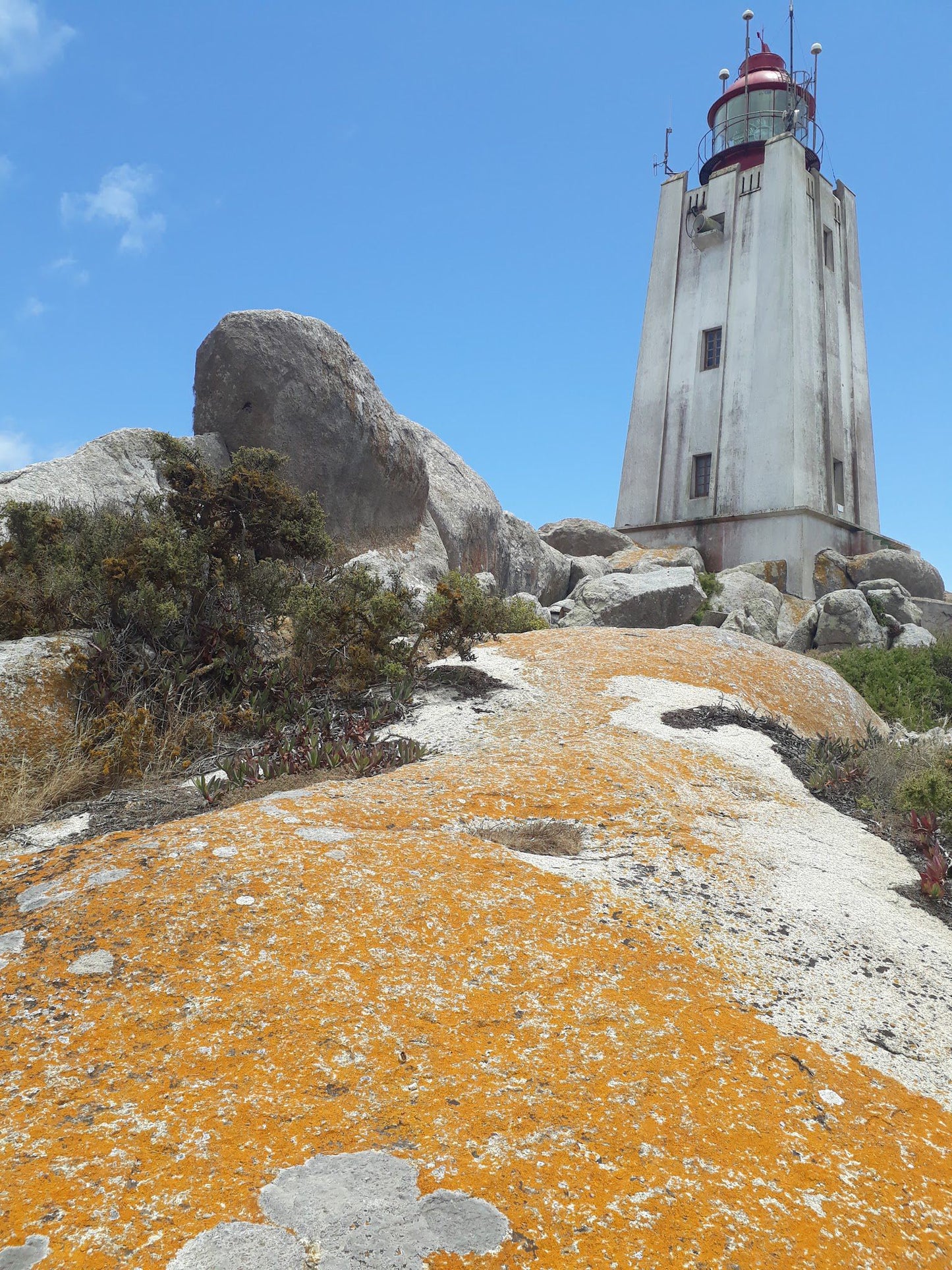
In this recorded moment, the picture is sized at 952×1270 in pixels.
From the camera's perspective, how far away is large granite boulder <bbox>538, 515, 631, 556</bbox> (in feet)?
85.6

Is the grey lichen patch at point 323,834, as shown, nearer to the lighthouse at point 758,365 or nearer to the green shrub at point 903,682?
the green shrub at point 903,682

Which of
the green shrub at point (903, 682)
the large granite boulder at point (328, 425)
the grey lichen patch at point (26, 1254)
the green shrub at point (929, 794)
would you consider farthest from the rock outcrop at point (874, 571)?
the grey lichen patch at point (26, 1254)

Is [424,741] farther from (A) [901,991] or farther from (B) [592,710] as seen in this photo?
(A) [901,991]

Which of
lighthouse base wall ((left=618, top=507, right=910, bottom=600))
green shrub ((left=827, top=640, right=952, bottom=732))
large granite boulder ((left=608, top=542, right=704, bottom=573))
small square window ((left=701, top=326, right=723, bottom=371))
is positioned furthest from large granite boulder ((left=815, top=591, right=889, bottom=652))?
small square window ((left=701, top=326, right=723, bottom=371))

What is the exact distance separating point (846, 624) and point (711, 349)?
44.0 ft

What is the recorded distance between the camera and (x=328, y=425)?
1386cm

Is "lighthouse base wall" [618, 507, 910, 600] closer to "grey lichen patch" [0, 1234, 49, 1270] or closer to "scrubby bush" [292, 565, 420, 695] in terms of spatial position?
"scrubby bush" [292, 565, 420, 695]

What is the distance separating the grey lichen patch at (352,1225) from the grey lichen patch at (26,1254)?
279 mm

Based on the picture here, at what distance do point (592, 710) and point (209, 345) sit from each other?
403 inches

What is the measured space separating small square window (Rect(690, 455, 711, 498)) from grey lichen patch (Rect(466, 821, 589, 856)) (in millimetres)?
25828

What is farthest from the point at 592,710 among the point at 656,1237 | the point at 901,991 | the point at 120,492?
the point at 120,492

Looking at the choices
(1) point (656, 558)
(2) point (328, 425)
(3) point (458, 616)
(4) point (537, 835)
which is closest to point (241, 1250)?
(4) point (537, 835)

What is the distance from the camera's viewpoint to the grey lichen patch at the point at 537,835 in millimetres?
4301

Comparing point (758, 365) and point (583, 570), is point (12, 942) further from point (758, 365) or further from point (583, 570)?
point (758, 365)
